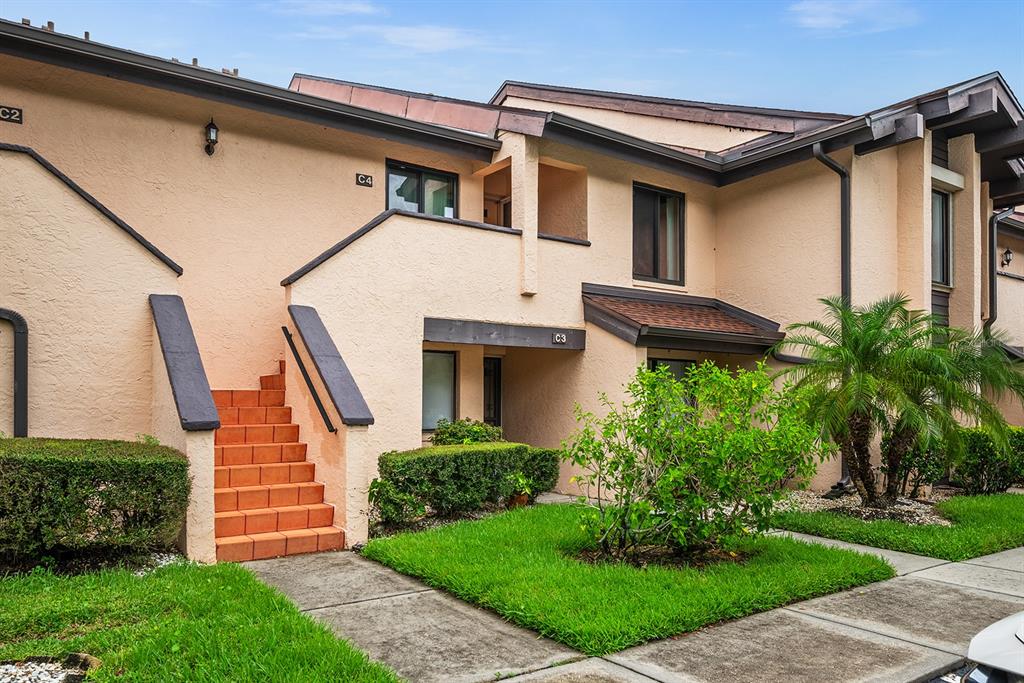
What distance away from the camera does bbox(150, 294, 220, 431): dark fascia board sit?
6367mm

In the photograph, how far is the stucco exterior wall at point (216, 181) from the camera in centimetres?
858

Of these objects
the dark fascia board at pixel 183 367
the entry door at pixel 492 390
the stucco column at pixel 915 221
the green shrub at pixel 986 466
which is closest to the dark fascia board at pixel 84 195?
the dark fascia board at pixel 183 367

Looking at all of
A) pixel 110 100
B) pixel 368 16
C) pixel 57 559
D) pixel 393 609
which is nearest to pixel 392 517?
pixel 393 609

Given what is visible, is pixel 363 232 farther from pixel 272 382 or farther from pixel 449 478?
pixel 449 478

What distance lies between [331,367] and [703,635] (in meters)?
4.74

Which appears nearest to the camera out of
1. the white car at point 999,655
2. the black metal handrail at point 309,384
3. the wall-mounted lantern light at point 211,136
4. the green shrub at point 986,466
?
the white car at point 999,655

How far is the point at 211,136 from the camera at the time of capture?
30.6 ft

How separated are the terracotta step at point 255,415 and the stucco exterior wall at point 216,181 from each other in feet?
4.13

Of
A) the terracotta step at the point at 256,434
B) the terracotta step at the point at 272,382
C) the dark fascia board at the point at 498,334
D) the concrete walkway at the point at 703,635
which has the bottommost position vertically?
the concrete walkway at the point at 703,635

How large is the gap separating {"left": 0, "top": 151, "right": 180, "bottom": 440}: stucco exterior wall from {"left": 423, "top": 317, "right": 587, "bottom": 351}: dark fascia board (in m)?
3.26

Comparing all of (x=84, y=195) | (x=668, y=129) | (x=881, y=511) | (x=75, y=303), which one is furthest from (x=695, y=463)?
(x=668, y=129)

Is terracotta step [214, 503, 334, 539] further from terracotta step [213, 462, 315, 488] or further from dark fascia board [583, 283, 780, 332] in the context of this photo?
dark fascia board [583, 283, 780, 332]

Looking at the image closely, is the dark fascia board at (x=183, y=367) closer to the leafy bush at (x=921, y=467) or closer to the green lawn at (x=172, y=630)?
the green lawn at (x=172, y=630)

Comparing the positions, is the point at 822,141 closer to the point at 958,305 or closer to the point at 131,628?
the point at 958,305
